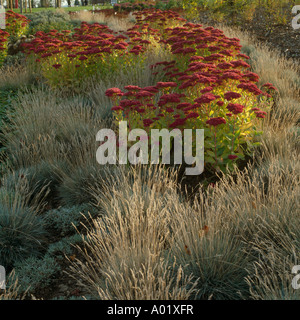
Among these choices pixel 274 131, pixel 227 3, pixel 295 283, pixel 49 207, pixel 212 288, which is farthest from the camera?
pixel 227 3

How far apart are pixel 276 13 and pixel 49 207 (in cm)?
1230

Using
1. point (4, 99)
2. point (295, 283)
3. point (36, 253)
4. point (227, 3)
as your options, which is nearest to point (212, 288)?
point (295, 283)

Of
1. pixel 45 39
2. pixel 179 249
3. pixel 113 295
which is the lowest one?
pixel 113 295

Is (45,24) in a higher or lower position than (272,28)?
lower

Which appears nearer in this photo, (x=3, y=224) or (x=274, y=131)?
(x=3, y=224)

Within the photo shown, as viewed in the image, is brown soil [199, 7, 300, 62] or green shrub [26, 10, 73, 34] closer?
brown soil [199, 7, 300, 62]

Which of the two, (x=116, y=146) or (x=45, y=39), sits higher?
(x=45, y=39)

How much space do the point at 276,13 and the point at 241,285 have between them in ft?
42.8

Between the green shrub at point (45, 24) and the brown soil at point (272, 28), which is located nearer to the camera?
the brown soil at point (272, 28)

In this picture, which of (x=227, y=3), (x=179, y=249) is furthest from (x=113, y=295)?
(x=227, y=3)

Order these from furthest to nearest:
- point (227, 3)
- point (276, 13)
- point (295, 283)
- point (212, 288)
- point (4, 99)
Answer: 1. point (227, 3)
2. point (276, 13)
3. point (4, 99)
4. point (212, 288)
5. point (295, 283)

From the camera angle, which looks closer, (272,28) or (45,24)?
(272,28)

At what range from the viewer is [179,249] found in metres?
2.68

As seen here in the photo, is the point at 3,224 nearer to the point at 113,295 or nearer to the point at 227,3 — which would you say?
the point at 113,295
